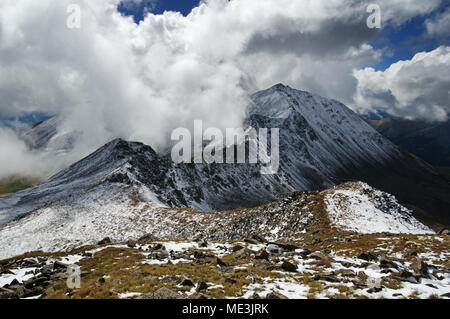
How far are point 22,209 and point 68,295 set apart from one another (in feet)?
339

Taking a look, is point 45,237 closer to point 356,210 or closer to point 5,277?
point 5,277

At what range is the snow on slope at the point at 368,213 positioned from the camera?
41531 millimetres

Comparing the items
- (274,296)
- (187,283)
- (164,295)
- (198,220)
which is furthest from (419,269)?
(198,220)

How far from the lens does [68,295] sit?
15211 millimetres

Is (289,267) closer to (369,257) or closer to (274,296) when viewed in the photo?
(274,296)

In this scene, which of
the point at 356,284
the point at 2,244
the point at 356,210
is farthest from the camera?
the point at 2,244

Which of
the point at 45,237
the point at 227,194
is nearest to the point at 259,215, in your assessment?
the point at 45,237

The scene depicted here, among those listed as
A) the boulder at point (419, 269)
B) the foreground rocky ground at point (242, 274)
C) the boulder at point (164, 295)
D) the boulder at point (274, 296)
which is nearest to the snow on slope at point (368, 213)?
the foreground rocky ground at point (242, 274)

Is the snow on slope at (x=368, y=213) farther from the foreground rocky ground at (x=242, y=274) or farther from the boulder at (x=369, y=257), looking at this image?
the boulder at (x=369, y=257)

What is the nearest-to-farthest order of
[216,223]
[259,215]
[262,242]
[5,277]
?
[5,277] < [262,242] < [259,215] < [216,223]

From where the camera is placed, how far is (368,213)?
45125 mm

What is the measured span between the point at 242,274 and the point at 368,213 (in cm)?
3535

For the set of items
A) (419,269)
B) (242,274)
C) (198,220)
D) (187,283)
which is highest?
(198,220)

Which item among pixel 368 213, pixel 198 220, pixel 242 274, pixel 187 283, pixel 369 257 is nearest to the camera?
pixel 187 283
